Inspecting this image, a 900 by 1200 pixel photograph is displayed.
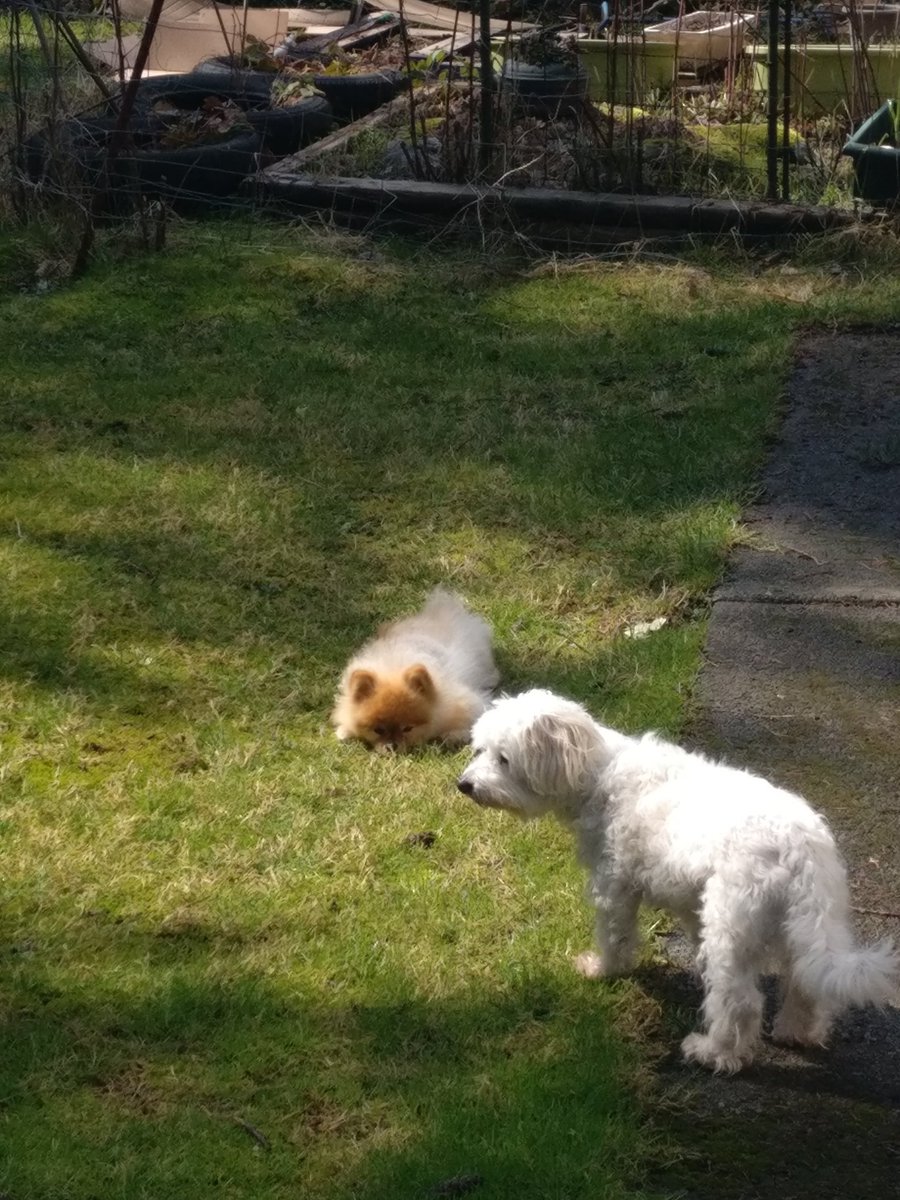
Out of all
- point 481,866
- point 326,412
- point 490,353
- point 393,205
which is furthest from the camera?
point 393,205

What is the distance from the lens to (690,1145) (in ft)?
10.8

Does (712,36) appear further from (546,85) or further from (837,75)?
(546,85)

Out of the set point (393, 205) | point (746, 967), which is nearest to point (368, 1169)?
point (746, 967)

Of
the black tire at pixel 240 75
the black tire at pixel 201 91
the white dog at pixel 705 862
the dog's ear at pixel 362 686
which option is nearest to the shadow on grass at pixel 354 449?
the dog's ear at pixel 362 686

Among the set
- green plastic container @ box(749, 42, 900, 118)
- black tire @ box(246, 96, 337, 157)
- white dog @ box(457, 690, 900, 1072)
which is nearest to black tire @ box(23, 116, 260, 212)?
black tire @ box(246, 96, 337, 157)

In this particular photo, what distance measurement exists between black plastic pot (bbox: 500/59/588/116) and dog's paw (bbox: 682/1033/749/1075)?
830 cm

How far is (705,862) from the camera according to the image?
11.2ft

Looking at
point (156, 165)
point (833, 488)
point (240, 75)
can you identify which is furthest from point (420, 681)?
point (240, 75)

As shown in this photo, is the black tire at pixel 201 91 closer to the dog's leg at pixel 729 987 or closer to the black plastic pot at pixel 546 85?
the black plastic pot at pixel 546 85

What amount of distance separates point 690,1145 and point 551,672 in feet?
7.50

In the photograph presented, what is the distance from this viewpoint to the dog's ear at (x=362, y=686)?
5055mm

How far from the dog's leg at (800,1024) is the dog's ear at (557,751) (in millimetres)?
667

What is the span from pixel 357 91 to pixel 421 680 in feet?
28.2

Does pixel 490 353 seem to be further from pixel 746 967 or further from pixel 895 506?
pixel 746 967
